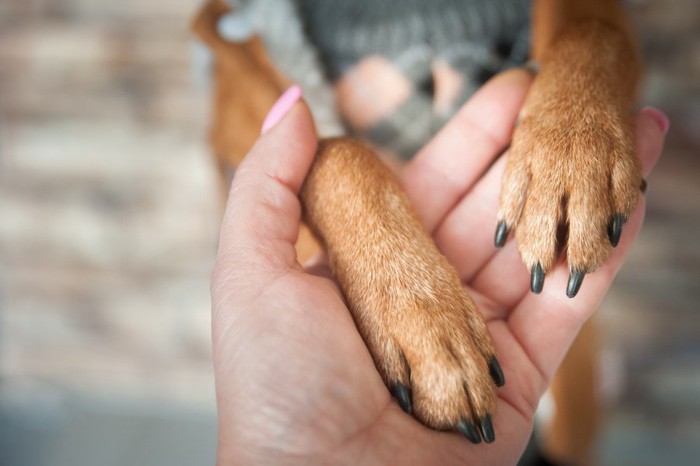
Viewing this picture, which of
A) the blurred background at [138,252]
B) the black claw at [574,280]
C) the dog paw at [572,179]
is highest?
the dog paw at [572,179]

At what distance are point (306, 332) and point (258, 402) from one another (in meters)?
0.10

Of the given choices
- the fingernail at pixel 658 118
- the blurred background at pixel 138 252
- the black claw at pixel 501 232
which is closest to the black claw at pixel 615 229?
the black claw at pixel 501 232

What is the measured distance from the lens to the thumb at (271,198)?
2.85ft

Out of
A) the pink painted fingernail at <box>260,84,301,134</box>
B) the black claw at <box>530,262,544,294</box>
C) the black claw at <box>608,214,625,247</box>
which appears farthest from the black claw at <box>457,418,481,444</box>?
the pink painted fingernail at <box>260,84,301,134</box>

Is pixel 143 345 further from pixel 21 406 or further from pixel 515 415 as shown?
pixel 515 415

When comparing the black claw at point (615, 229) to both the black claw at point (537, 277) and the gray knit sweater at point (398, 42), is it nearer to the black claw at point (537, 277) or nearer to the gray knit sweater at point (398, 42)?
the black claw at point (537, 277)

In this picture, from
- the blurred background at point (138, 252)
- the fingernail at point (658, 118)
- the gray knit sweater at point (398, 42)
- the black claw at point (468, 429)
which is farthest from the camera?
the blurred background at point (138, 252)

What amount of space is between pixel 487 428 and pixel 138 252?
1.66 metres

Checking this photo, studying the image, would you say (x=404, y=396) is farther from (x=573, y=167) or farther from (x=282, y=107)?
(x=282, y=107)

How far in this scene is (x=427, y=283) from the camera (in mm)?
843

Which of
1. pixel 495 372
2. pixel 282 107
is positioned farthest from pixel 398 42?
pixel 495 372

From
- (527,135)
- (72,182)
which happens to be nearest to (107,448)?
(72,182)

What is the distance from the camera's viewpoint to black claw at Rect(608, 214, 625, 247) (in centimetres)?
83

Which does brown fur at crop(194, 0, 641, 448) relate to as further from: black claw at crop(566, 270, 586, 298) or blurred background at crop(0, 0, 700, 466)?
blurred background at crop(0, 0, 700, 466)
